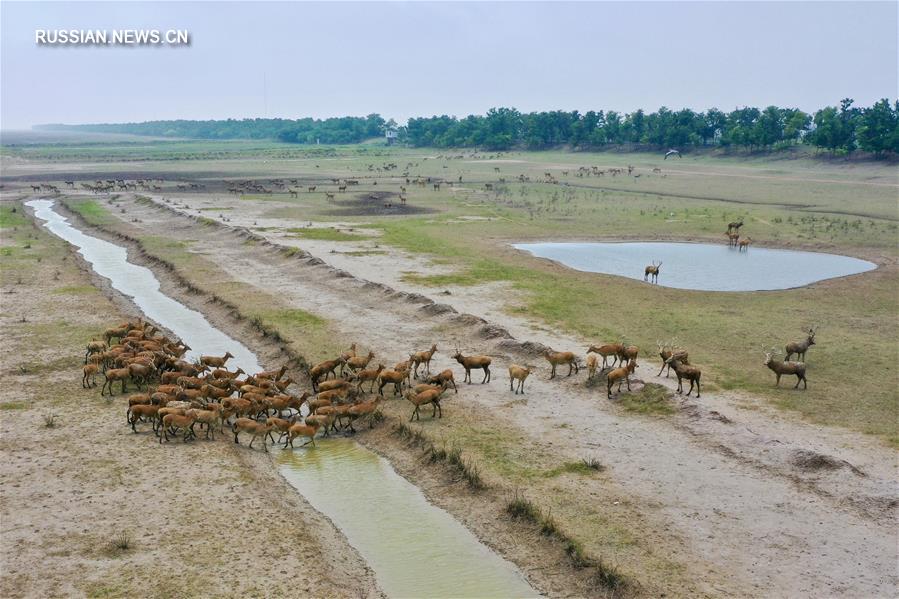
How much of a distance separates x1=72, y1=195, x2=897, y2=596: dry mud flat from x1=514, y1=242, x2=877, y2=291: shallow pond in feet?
46.9

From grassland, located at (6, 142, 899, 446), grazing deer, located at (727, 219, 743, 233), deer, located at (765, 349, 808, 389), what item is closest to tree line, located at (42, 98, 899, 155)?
grassland, located at (6, 142, 899, 446)

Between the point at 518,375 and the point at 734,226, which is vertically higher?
the point at 734,226

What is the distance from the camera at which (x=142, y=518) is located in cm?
1376

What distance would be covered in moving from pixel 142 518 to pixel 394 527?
4.44 m

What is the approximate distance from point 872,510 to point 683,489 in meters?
3.27

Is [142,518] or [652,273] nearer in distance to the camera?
[142,518]

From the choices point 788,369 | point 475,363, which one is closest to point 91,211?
point 475,363

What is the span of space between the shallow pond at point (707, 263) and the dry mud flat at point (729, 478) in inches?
563

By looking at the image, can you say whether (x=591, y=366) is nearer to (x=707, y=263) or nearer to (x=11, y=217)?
(x=707, y=263)

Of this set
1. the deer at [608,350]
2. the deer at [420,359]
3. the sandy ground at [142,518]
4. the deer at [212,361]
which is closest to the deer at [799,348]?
the deer at [608,350]

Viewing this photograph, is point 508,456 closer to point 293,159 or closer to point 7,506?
point 7,506

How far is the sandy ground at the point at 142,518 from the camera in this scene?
11.9 meters

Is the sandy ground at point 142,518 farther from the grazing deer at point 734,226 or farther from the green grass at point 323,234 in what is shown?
the grazing deer at point 734,226

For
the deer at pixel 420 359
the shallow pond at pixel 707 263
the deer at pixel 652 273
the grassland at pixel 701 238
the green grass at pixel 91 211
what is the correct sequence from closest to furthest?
the deer at pixel 420 359 < the grassland at pixel 701 238 < the deer at pixel 652 273 < the shallow pond at pixel 707 263 < the green grass at pixel 91 211
